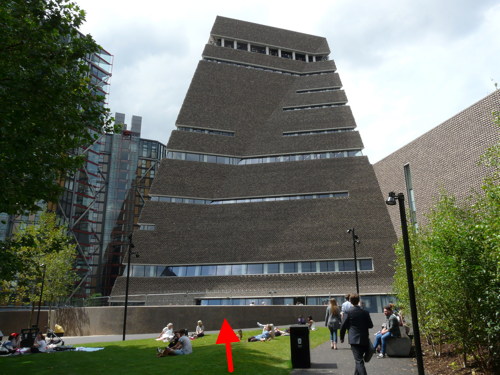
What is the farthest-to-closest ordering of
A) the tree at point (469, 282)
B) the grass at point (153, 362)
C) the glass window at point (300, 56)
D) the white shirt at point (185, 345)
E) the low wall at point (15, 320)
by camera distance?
the glass window at point (300, 56) < the low wall at point (15, 320) < the white shirt at point (185, 345) < the grass at point (153, 362) < the tree at point (469, 282)

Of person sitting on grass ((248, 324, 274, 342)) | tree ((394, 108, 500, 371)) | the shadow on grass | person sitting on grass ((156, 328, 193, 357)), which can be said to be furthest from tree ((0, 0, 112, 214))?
tree ((394, 108, 500, 371))

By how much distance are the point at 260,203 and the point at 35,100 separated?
36.0m

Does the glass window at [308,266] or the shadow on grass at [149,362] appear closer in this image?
the shadow on grass at [149,362]

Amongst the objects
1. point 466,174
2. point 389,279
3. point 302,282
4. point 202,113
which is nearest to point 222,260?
point 302,282

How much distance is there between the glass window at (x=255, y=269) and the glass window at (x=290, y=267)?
254cm

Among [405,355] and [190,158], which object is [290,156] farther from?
[405,355]

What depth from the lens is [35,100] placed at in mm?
11562

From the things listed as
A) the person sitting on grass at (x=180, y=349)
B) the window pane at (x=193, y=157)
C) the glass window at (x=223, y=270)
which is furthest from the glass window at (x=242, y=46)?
the person sitting on grass at (x=180, y=349)

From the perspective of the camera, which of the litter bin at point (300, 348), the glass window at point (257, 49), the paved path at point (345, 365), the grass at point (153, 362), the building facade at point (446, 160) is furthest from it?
the glass window at point (257, 49)

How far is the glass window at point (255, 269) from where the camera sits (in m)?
42.2

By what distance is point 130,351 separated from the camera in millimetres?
16281

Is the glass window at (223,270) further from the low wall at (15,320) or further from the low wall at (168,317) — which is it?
the low wall at (15,320)

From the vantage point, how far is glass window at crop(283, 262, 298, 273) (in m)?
41.6

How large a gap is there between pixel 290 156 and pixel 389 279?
19.5 m
